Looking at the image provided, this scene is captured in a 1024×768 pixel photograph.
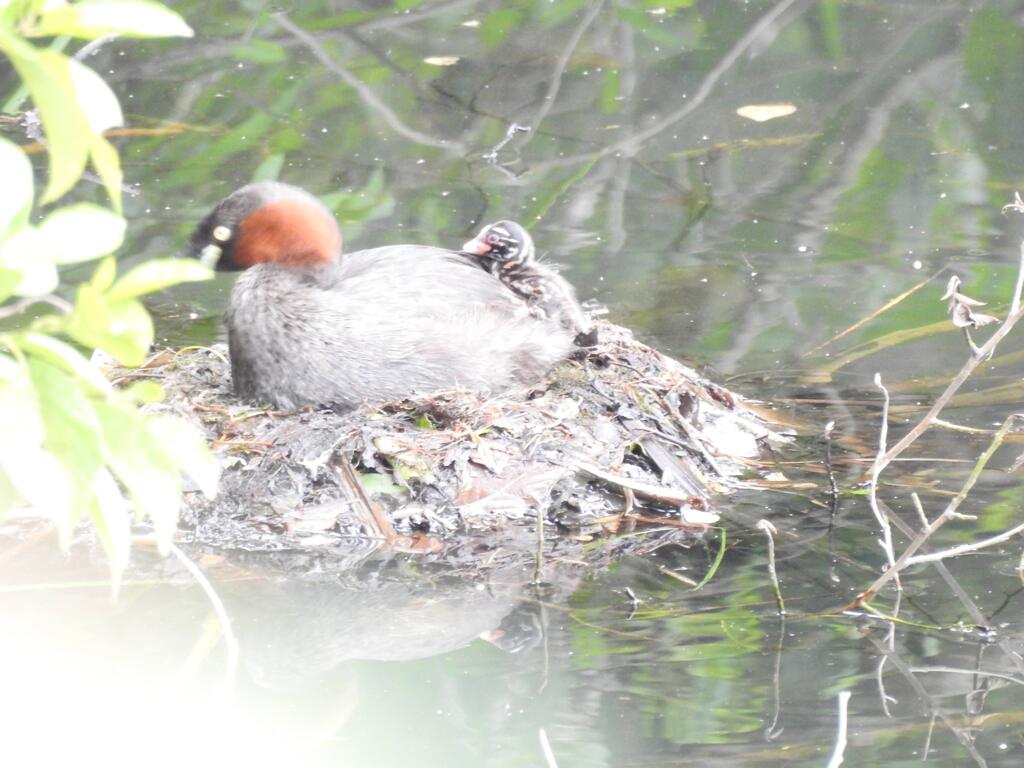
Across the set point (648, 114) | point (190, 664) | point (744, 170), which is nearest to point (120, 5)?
point (190, 664)

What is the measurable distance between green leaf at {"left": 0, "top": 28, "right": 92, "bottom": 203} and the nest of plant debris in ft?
10.1

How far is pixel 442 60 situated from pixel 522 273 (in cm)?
365

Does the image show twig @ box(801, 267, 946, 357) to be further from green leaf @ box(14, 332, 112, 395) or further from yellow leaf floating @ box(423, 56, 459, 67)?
green leaf @ box(14, 332, 112, 395)

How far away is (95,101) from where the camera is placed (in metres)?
1.11

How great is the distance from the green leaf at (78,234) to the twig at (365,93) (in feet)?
21.3

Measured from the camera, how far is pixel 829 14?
8.88 m

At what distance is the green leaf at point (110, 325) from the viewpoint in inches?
43.2

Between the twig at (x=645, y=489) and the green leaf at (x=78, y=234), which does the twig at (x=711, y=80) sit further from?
the green leaf at (x=78, y=234)

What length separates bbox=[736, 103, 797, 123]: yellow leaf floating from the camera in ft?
25.6

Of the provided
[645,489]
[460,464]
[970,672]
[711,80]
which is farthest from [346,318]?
[711,80]

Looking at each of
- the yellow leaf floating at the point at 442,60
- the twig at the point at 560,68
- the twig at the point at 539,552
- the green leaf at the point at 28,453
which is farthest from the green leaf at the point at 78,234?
the yellow leaf floating at the point at 442,60

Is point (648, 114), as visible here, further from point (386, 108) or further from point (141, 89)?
point (141, 89)

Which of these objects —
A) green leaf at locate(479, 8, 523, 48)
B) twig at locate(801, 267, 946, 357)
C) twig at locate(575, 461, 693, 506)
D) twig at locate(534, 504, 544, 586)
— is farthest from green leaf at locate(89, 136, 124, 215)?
green leaf at locate(479, 8, 523, 48)

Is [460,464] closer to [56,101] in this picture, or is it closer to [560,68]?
[56,101]
